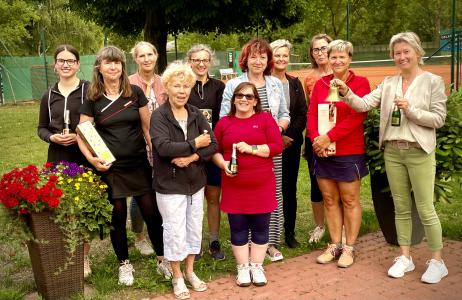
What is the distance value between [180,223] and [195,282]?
59 centimetres

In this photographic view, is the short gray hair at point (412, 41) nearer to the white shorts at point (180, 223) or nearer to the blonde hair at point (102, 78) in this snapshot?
the white shorts at point (180, 223)

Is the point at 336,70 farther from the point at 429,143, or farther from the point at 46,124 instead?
the point at 46,124

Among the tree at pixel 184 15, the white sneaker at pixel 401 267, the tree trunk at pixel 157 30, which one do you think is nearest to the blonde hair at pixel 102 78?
the white sneaker at pixel 401 267

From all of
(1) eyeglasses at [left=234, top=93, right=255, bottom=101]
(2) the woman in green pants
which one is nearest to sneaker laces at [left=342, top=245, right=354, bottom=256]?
(2) the woman in green pants

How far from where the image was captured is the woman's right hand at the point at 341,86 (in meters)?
4.56

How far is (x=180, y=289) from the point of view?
444 cm

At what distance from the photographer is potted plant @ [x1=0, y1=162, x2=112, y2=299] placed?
4.05m

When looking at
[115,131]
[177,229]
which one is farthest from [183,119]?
[177,229]

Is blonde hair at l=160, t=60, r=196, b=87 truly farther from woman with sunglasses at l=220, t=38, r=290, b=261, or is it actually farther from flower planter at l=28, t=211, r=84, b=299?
flower planter at l=28, t=211, r=84, b=299

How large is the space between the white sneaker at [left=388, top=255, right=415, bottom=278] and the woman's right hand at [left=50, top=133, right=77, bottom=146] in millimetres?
3064

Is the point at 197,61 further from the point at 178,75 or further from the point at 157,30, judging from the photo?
the point at 157,30

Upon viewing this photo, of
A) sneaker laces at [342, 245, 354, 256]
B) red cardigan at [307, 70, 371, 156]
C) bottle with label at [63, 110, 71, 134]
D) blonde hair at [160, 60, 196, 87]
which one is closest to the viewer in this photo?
blonde hair at [160, 60, 196, 87]

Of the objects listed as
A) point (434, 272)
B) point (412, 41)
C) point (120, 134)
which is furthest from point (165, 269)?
point (412, 41)

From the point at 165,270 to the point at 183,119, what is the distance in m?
1.43
